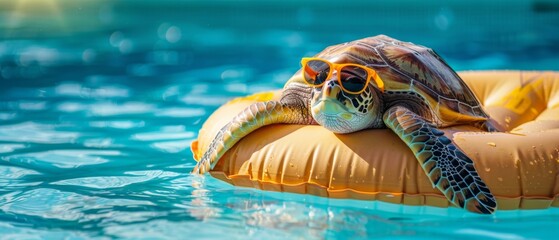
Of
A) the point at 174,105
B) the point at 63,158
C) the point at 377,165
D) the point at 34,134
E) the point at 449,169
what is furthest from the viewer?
A: the point at 174,105

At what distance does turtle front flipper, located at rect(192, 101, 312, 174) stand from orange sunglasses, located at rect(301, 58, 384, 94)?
8.6 inches

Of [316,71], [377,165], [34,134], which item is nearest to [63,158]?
[34,134]

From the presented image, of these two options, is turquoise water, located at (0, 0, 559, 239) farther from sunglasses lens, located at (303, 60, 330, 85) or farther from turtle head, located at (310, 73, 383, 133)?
sunglasses lens, located at (303, 60, 330, 85)

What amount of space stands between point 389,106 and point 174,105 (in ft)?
11.2

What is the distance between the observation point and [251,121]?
157 inches

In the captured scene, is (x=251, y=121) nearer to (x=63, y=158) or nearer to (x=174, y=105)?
(x=63, y=158)

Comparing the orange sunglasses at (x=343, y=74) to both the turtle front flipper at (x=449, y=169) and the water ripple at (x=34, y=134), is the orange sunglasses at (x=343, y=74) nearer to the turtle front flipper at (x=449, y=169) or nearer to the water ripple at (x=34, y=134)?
the turtle front flipper at (x=449, y=169)

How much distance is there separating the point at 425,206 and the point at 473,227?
0.85 ft

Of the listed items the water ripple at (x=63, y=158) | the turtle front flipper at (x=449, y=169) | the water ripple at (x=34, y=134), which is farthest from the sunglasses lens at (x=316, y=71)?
the water ripple at (x=34, y=134)

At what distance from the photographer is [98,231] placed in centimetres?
339

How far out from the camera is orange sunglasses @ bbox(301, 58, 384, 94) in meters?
3.69

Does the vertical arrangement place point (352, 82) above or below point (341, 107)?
above

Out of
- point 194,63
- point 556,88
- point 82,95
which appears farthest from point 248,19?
point 556,88

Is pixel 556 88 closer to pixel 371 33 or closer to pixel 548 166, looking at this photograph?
pixel 548 166
